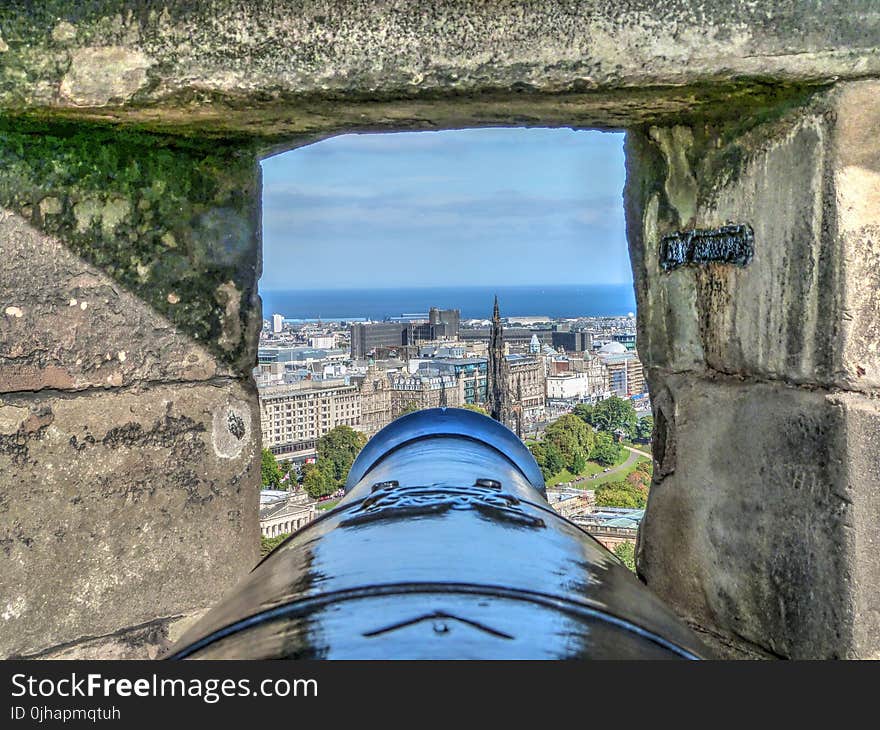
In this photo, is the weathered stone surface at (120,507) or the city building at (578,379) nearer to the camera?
the weathered stone surface at (120,507)

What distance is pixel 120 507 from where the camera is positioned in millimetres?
1945

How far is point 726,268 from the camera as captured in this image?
5.98 ft

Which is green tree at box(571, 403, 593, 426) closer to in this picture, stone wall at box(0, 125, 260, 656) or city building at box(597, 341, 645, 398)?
city building at box(597, 341, 645, 398)

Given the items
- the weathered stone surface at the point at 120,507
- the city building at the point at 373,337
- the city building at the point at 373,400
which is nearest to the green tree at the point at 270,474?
the city building at the point at 373,400

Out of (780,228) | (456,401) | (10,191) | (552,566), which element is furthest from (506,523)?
(456,401)

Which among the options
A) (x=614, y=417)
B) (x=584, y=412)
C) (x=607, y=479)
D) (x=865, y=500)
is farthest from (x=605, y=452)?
(x=865, y=500)

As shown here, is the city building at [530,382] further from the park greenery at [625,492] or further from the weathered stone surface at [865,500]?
the weathered stone surface at [865,500]

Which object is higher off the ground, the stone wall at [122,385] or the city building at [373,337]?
the stone wall at [122,385]

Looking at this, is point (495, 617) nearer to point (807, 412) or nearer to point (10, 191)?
point (807, 412)

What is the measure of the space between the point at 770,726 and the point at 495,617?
239 mm

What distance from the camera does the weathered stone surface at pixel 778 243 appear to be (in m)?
1.55

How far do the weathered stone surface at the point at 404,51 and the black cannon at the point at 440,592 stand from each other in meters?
0.59

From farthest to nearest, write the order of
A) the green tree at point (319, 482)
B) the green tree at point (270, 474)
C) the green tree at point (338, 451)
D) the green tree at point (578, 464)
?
the green tree at point (578, 464)
the green tree at point (338, 451)
the green tree at point (270, 474)
the green tree at point (319, 482)

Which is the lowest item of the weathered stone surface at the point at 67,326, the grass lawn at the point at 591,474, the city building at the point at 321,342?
the grass lawn at the point at 591,474
